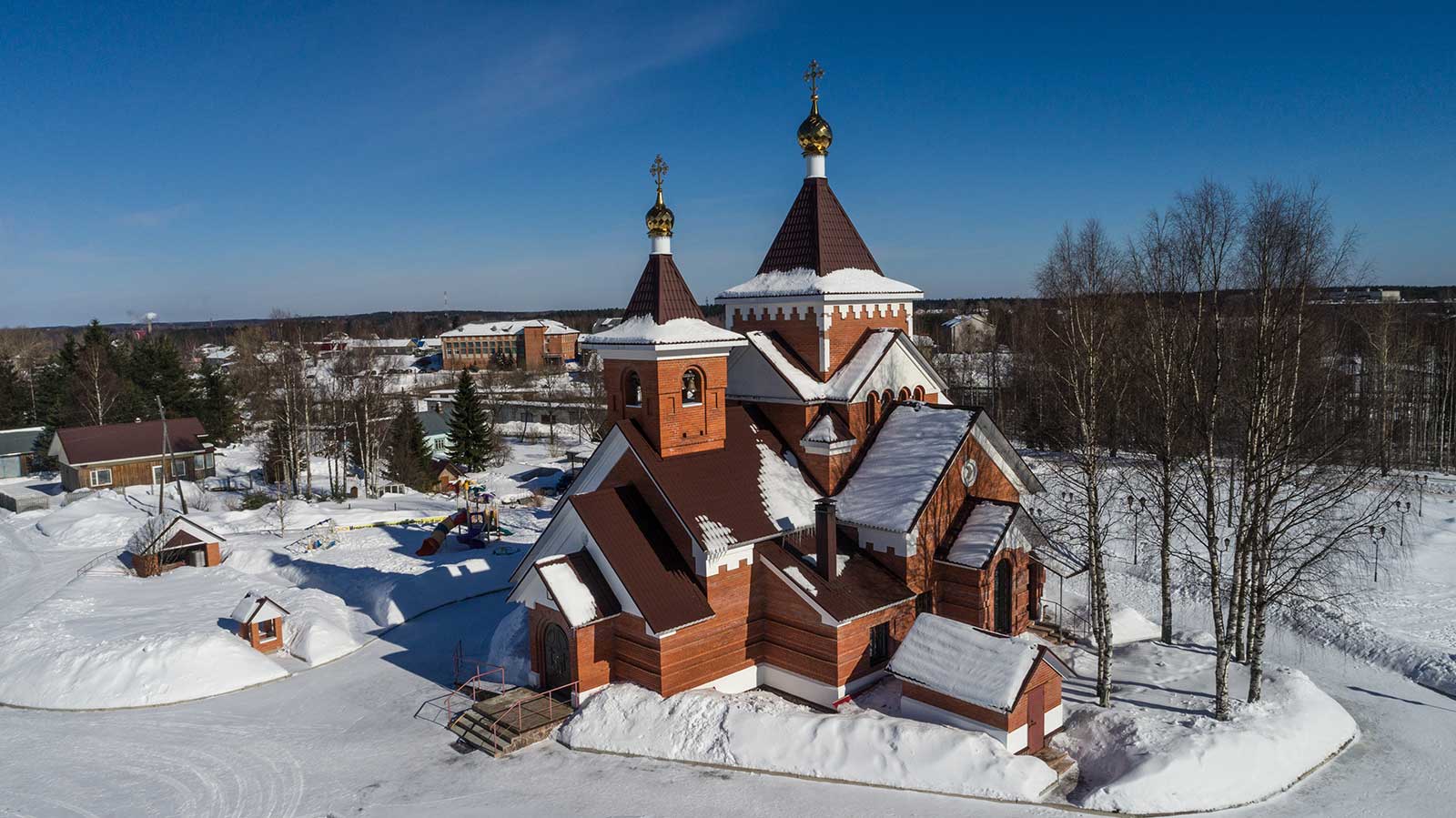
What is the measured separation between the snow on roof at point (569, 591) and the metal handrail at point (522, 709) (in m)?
1.21

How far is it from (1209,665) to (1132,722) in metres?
4.16

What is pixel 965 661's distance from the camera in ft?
42.7

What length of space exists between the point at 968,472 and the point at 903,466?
1446mm

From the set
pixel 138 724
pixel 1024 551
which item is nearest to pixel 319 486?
pixel 138 724

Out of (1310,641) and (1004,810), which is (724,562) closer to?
(1004,810)

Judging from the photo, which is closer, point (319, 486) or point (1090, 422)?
point (1090, 422)

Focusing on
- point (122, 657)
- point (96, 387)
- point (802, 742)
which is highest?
point (96, 387)

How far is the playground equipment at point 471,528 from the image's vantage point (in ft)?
81.7

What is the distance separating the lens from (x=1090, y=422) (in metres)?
13.6

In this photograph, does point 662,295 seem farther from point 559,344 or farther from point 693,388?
point 559,344

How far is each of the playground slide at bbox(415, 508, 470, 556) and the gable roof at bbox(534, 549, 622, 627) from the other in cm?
1168

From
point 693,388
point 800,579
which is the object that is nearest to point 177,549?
point 693,388

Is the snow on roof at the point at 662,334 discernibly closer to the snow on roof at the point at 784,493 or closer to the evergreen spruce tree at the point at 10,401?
the snow on roof at the point at 784,493

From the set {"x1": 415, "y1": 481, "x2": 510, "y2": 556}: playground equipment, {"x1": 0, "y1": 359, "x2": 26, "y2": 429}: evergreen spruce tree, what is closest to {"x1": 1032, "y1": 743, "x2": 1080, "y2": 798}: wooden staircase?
Result: {"x1": 415, "y1": 481, "x2": 510, "y2": 556}: playground equipment
